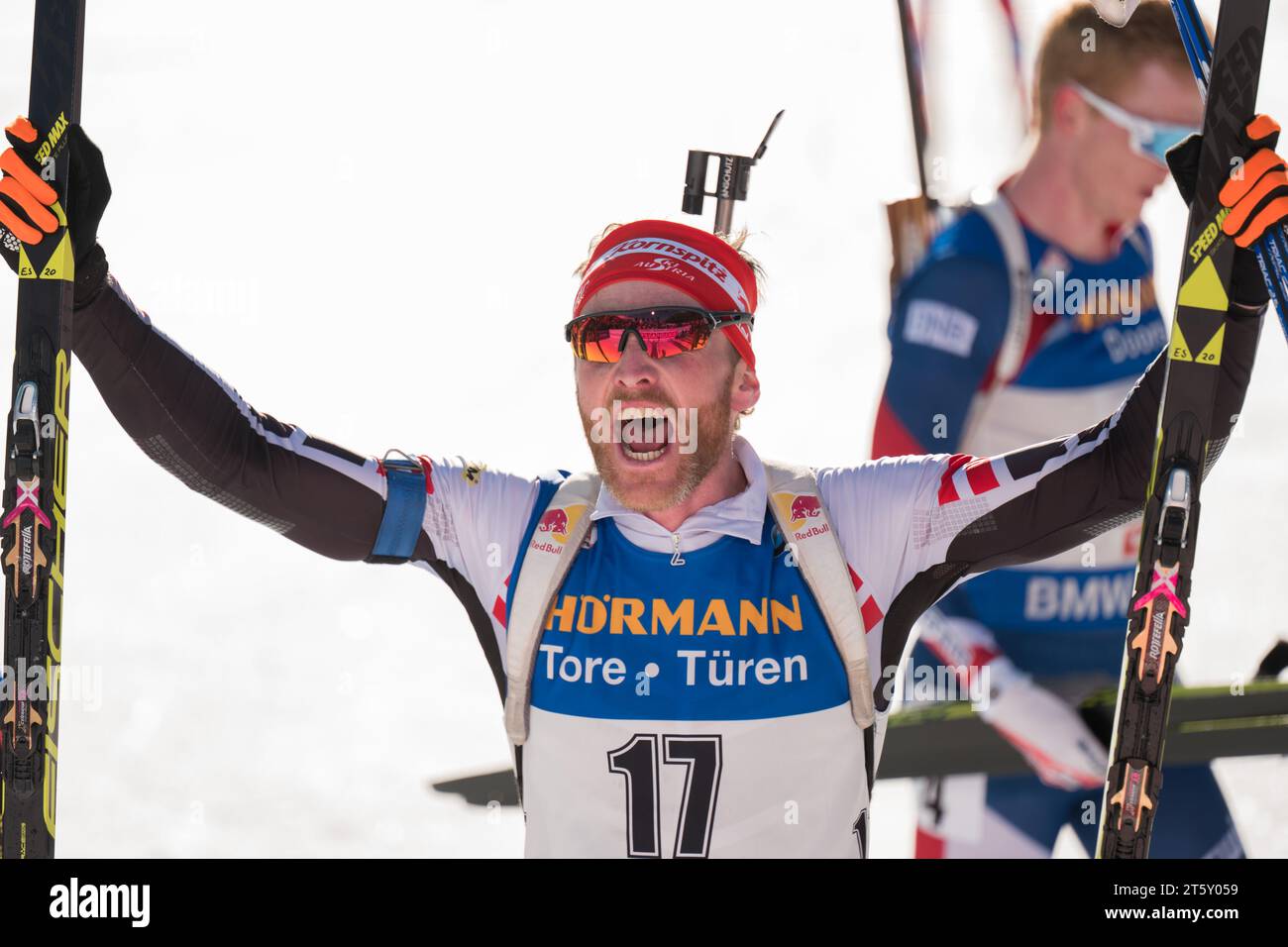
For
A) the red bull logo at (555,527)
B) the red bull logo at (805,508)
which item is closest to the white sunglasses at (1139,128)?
the red bull logo at (805,508)

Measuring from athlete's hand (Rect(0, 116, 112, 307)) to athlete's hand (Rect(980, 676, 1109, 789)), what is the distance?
2597 mm

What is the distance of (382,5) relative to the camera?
11227 mm

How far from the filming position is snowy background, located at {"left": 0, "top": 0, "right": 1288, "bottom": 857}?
705 cm

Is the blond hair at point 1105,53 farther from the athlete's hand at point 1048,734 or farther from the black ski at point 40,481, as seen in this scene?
the black ski at point 40,481

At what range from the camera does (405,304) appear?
31.4 feet

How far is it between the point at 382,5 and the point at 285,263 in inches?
95.0

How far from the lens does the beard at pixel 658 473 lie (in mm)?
3711

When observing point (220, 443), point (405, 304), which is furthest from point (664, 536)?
point (405, 304)

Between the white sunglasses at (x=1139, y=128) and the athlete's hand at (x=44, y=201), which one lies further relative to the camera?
the white sunglasses at (x=1139, y=128)

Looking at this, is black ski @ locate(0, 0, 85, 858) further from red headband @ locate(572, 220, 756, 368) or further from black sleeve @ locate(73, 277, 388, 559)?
red headband @ locate(572, 220, 756, 368)

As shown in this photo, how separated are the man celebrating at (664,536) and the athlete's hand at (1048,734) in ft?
3.92

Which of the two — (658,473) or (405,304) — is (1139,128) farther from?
(405,304)

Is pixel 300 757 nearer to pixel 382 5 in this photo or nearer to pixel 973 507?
pixel 973 507
